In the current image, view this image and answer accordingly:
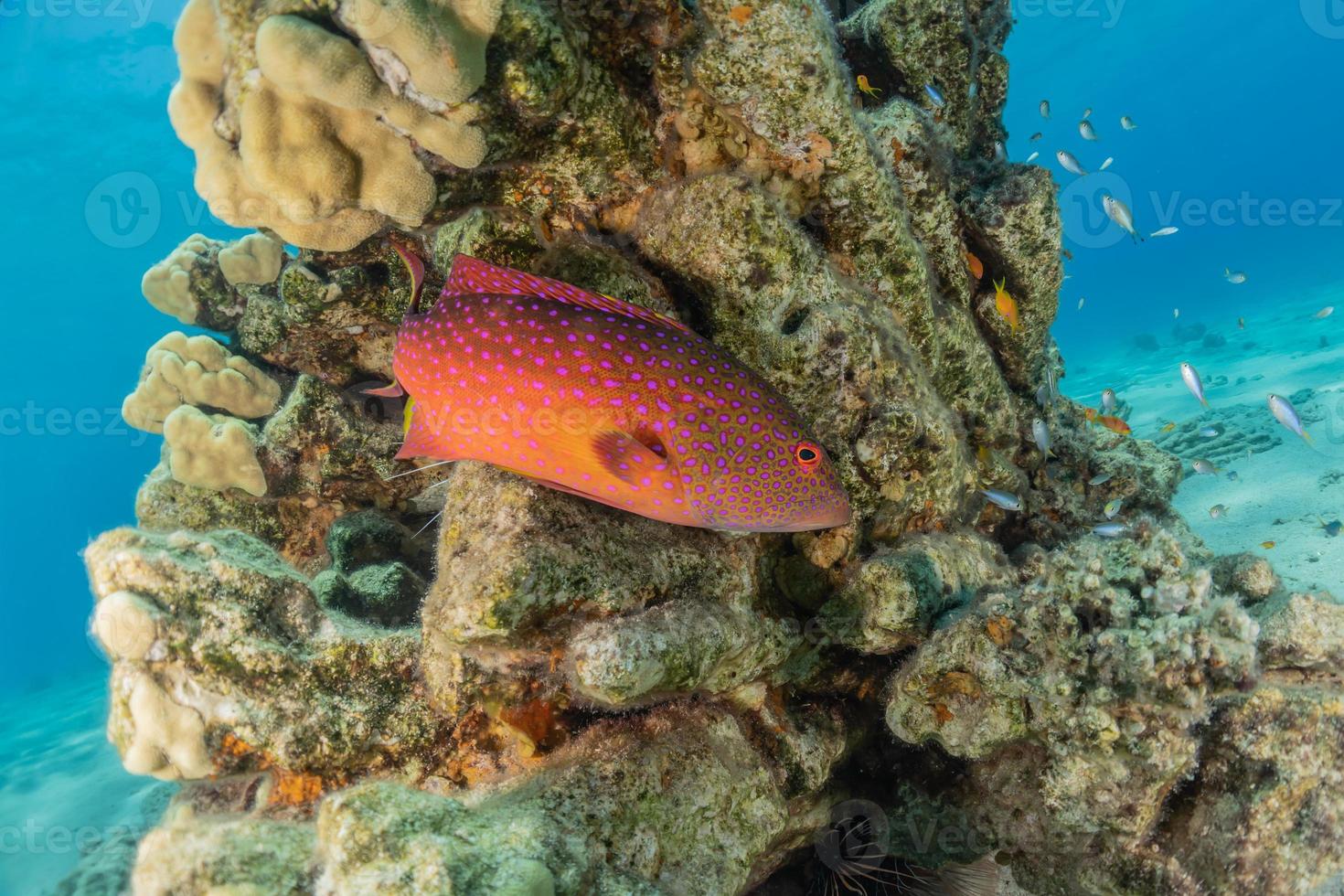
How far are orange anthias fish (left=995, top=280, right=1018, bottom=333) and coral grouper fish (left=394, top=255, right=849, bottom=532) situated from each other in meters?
3.50

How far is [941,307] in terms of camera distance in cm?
498

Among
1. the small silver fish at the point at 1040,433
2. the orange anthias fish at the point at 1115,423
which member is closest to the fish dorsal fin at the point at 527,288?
the small silver fish at the point at 1040,433

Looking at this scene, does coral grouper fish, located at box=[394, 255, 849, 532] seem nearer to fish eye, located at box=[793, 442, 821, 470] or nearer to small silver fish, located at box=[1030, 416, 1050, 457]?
fish eye, located at box=[793, 442, 821, 470]

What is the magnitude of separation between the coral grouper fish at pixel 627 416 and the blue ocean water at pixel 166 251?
2.17 m

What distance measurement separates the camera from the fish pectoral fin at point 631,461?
277cm

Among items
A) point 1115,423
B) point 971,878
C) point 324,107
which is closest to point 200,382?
point 324,107

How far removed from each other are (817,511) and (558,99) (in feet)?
9.00

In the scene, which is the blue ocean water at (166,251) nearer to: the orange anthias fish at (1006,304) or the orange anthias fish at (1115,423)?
the orange anthias fish at (1115,423)

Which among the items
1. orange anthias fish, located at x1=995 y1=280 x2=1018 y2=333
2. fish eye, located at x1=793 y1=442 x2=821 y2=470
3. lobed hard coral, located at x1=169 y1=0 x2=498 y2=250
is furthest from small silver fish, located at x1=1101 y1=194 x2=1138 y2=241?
lobed hard coral, located at x1=169 y1=0 x2=498 y2=250

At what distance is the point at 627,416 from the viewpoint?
288 centimetres

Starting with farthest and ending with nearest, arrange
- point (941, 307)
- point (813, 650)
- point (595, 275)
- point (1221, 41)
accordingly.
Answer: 1. point (1221, 41)
2. point (941, 307)
3. point (813, 650)
4. point (595, 275)

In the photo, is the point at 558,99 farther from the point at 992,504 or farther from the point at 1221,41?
the point at 1221,41

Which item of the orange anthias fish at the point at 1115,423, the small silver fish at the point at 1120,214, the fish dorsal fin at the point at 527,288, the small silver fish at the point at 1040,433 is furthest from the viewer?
the small silver fish at the point at 1120,214

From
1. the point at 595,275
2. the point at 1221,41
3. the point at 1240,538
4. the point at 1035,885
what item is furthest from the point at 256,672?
the point at 1221,41
